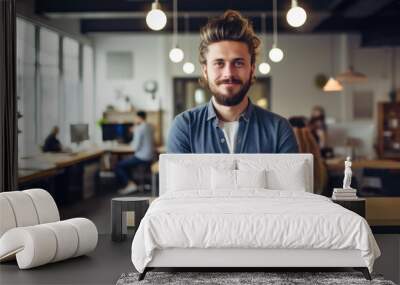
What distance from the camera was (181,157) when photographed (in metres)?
7.66

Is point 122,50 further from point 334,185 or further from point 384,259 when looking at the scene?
point 384,259

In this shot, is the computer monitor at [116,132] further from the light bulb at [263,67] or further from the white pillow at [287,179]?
the white pillow at [287,179]

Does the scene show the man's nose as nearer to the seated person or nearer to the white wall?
the white wall

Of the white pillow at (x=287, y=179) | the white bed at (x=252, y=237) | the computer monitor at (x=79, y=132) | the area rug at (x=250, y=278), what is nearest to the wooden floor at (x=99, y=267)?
the area rug at (x=250, y=278)

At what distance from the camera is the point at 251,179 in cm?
709

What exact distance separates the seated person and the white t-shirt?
325 centimetres

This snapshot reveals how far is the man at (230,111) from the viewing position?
781 cm

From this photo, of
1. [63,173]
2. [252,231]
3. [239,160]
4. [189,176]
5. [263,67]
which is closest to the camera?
[252,231]

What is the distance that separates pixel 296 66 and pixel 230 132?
3303mm

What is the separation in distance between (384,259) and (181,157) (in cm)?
237

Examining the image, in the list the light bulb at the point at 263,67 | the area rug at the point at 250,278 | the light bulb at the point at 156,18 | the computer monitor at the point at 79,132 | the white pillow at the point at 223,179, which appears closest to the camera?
the area rug at the point at 250,278

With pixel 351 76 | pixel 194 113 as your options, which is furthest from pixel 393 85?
pixel 194 113

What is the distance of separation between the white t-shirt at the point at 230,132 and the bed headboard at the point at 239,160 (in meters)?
0.17

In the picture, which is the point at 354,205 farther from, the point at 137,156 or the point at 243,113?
the point at 137,156
